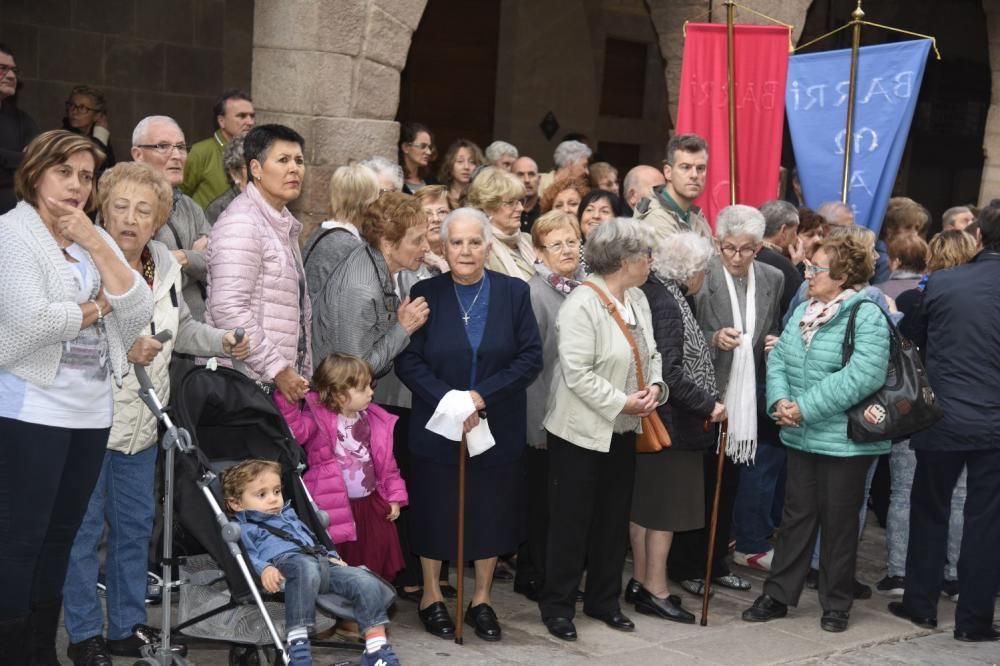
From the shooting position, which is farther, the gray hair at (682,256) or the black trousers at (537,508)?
the black trousers at (537,508)

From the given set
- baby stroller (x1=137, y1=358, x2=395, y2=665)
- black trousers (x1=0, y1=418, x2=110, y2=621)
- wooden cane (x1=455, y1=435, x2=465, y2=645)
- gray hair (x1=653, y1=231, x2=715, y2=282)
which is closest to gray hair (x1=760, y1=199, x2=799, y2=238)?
gray hair (x1=653, y1=231, x2=715, y2=282)

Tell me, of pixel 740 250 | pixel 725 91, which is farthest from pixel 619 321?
pixel 725 91

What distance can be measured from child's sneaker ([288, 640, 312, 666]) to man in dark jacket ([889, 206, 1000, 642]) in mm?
3330

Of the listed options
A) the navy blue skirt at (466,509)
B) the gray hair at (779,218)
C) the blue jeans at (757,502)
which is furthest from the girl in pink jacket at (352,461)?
the gray hair at (779,218)

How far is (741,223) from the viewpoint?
6.98 meters

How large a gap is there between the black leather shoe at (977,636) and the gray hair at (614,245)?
8.11 ft

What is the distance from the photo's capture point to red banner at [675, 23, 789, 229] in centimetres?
905

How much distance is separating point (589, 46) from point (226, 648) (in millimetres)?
10608

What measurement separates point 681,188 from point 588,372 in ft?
5.27

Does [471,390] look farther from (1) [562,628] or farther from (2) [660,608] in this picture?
(2) [660,608]

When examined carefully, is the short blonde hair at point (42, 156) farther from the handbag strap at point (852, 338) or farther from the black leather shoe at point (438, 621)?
the handbag strap at point (852, 338)

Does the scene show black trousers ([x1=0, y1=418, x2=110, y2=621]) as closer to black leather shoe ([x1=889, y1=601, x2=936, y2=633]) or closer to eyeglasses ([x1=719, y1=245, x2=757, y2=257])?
eyeglasses ([x1=719, y1=245, x2=757, y2=257])

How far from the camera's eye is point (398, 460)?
669cm

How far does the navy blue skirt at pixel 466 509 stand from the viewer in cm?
627
